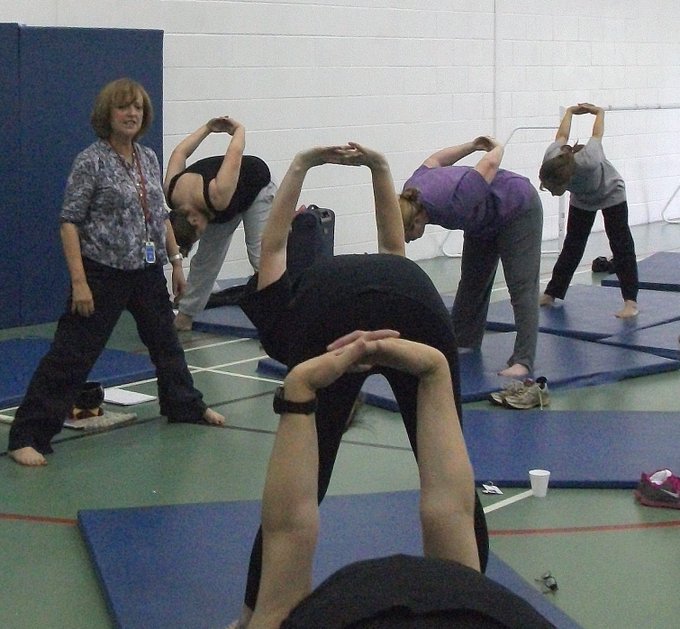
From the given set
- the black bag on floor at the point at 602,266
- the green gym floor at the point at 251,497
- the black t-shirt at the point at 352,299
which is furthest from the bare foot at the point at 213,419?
the black bag on floor at the point at 602,266

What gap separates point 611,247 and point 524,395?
90.5 inches

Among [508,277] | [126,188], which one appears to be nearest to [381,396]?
[508,277]

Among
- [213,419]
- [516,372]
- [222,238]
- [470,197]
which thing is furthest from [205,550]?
[222,238]

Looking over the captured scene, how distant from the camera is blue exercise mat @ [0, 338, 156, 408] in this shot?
5105 mm

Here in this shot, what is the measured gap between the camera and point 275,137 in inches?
326

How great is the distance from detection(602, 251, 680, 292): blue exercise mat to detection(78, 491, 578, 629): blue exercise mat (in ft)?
14.8

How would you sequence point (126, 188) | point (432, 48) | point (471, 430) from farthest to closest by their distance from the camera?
point (432, 48) → point (471, 430) → point (126, 188)

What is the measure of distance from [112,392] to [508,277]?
1919 millimetres

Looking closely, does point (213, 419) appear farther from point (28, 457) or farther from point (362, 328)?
point (362, 328)

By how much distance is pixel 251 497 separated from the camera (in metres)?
3.94

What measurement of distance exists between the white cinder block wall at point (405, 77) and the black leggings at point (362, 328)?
4.80m

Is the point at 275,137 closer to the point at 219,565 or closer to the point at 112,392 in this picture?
the point at 112,392

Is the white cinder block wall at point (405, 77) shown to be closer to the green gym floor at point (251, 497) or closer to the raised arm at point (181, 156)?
the raised arm at point (181, 156)

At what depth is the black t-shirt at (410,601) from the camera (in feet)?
5.22
